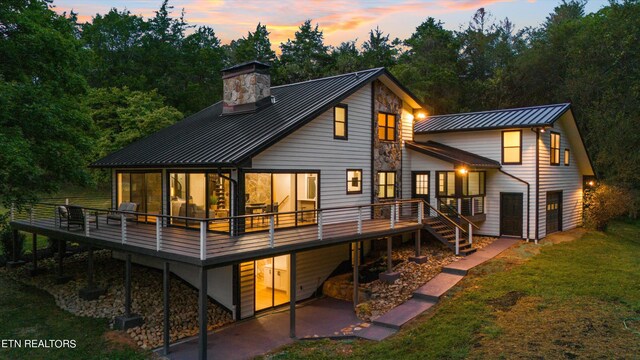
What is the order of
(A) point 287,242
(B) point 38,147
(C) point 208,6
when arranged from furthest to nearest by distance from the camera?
(C) point 208,6, (B) point 38,147, (A) point 287,242

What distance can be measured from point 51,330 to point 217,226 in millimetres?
5280

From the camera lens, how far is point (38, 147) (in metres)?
13.7

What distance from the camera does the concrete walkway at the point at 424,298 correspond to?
37.7 feet

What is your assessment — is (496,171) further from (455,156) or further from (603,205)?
(603,205)

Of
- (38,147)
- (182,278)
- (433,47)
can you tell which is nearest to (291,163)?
(182,278)

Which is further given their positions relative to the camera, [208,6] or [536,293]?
[208,6]

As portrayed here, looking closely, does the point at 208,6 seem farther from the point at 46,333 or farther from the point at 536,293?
the point at 536,293

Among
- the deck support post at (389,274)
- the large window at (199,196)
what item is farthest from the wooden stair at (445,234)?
the large window at (199,196)

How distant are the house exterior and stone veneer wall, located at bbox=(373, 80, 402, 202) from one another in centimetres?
7

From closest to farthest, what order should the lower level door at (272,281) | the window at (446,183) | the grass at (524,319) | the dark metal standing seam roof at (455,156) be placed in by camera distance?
the grass at (524,319) → the lower level door at (272,281) → the dark metal standing seam roof at (455,156) → the window at (446,183)

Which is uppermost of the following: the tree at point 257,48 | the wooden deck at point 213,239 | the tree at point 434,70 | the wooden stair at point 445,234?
the tree at point 257,48

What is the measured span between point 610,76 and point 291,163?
2907cm

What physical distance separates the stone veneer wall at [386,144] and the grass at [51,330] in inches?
409

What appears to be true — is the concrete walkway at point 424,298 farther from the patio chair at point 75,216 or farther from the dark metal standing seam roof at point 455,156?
the patio chair at point 75,216
